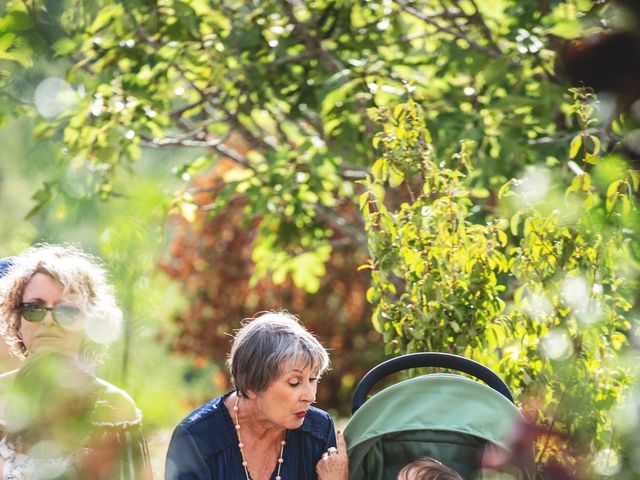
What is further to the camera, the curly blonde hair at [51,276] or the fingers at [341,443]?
the fingers at [341,443]

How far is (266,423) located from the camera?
8.13 feet

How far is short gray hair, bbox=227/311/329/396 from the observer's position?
2371mm

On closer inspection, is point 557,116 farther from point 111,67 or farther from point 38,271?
point 38,271

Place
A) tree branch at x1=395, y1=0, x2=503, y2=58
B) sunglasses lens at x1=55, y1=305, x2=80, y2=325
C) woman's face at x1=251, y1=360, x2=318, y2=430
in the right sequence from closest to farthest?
sunglasses lens at x1=55, y1=305, x2=80, y2=325 < woman's face at x1=251, y1=360, x2=318, y2=430 < tree branch at x1=395, y1=0, x2=503, y2=58

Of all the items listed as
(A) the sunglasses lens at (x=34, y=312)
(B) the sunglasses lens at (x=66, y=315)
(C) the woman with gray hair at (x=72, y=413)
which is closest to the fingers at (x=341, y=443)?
(A) the sunglasses lens at (x=34, y=312)

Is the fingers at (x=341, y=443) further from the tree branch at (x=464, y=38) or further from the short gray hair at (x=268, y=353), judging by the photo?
the tree branch at (x=464, y=38)

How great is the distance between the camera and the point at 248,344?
241 cm

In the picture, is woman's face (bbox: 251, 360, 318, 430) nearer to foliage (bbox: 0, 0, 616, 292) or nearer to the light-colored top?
the light-colored top

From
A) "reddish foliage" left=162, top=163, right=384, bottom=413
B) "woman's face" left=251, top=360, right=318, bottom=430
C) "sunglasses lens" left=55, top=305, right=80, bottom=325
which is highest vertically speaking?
"sunglasses lens" left=55, top=305, right=80, bottom=325

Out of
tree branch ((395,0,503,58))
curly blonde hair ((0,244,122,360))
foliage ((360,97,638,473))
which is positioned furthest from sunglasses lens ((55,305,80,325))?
tree branch ((395,0,503,58))

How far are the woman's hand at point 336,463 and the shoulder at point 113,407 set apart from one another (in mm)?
1720

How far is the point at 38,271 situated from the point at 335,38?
316cm

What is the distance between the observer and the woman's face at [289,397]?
A: 2367 millimetres

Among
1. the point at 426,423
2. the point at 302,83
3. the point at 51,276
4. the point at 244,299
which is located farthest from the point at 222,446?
the point at 244,299
